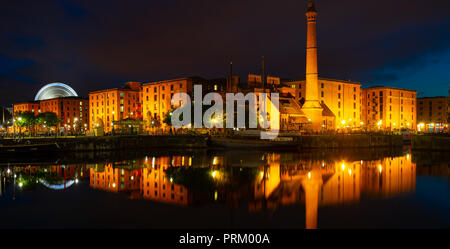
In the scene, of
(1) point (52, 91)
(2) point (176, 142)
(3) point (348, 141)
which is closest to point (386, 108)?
(3) point (348, 141)

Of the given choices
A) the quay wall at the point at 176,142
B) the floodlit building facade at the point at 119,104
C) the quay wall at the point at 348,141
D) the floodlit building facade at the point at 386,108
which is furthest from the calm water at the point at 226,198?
the floodlit building facade at the point at 386,108

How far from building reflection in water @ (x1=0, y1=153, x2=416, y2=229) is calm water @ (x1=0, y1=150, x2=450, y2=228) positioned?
0.05 m

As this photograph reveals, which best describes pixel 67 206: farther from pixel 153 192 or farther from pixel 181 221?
pixel 181 221

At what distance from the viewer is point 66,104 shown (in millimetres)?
106062

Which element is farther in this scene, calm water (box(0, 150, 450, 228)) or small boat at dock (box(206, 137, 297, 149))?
small boat at dock (box(206, 137, 297, 149))

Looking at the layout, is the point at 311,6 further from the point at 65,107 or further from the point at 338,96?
the point at 65,107

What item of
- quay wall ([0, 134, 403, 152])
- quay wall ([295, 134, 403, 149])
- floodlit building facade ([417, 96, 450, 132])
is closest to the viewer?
quay wall ([0, 134, 403, 152])

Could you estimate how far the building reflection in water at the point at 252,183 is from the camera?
15.4 metres

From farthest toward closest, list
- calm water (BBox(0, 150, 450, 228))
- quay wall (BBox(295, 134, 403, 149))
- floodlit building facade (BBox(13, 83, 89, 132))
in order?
floodlit building facade (BBox(13, 83, 89, 132)), quay wall (BBox(295, 134, 403, 149)), calm water (BBox(0, 150, 450, 228))

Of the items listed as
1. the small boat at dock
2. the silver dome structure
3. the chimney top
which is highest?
the chimney top

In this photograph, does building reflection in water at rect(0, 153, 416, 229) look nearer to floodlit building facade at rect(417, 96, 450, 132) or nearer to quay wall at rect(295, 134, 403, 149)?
quay wall at rect(295, 134, 403, 149)

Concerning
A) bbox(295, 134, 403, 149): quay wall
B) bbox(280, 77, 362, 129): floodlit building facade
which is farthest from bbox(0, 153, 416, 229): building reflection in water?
bbox(280, 77, 362, 129): floodlit building facade

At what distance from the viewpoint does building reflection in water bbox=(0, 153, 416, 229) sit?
15375 millimetres
